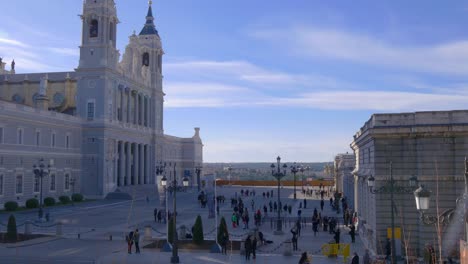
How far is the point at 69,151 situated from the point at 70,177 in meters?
3.17

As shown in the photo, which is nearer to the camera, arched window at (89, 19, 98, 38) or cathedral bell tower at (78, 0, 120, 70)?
cathedral bell tower at (78, 0, 120, 70)

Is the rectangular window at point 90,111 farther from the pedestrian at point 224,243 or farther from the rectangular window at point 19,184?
the pedestrian at point 224,243

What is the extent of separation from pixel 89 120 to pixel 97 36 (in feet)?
36.1

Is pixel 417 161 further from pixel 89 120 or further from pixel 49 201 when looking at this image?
pixel 89 120

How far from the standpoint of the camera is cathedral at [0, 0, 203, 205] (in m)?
54.7

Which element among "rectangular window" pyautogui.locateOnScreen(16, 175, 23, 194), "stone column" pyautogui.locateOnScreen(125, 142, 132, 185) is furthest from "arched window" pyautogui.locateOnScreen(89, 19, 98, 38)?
"rectangular window" pyautogui.locateOnScreen(16, 175, 23, 194)

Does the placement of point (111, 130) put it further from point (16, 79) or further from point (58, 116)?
point (16, 79)

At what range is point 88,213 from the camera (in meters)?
49.7

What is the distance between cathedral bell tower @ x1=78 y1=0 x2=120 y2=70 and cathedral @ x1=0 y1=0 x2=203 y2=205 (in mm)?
128

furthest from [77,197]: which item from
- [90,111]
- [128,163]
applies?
[128,163]

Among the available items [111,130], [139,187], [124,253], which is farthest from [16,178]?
[124,253]

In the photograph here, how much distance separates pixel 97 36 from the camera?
6956 cm

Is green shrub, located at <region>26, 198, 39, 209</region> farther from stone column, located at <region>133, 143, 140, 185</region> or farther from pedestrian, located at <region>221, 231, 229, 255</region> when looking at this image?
pedestrian, located at <region>221, 231, 229, 255</region>

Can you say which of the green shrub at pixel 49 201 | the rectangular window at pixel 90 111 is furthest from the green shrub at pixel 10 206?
the rectangular window at pixel 90 111
